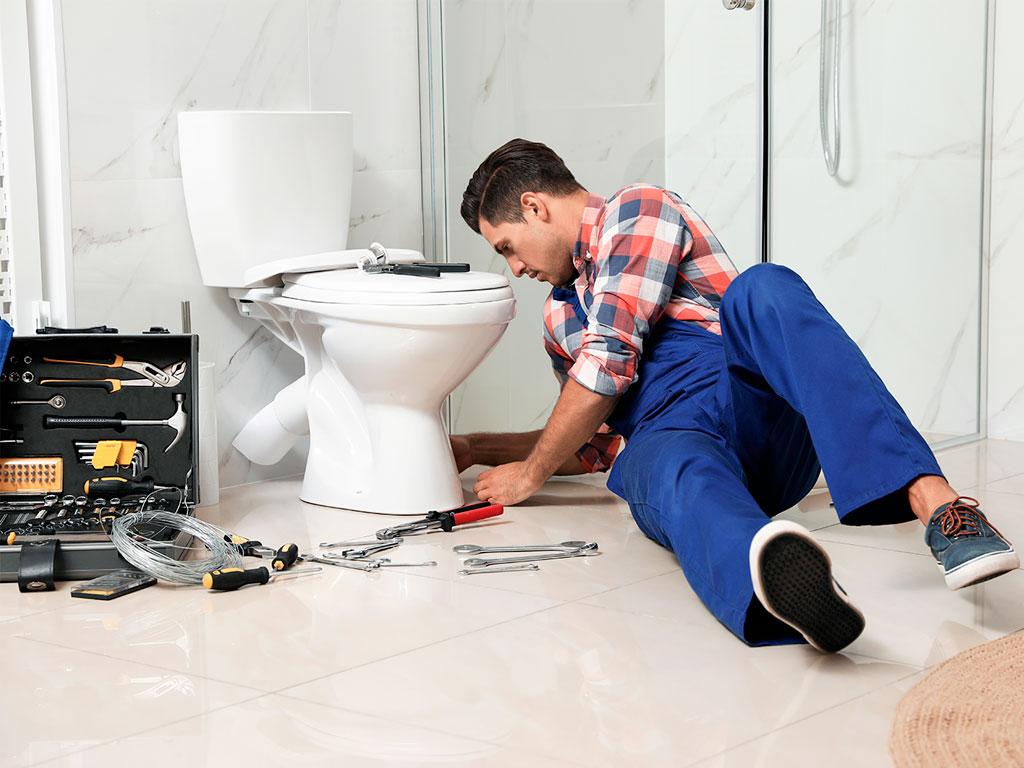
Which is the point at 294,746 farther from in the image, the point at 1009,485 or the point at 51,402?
the point at 1009,485

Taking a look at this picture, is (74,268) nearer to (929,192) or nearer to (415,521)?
(415,521)

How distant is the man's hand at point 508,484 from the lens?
2281mm

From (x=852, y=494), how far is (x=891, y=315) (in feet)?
4.67

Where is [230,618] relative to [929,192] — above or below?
below

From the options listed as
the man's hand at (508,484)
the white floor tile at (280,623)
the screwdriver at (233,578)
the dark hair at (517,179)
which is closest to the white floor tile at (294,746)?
the white floor tile at (280,623)

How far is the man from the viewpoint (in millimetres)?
1497

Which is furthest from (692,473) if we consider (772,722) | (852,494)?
(772,722)

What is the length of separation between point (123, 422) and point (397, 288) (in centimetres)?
55

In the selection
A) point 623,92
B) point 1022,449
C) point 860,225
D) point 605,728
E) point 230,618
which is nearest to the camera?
point 605,728

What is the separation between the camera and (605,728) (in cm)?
128

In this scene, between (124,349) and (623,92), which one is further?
(623,92)

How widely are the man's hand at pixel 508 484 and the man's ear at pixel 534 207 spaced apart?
45 cm

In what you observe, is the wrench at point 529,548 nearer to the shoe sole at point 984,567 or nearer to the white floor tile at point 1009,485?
the shoe sole at point 984,567

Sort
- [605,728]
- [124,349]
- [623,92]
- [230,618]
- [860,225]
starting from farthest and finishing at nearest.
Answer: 1. [860,225]
2. [623,92]
3. [124,349]
4. [230,618]
5. [605,728]
